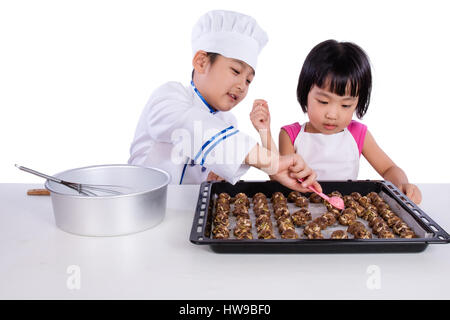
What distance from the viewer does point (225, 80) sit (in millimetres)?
1700

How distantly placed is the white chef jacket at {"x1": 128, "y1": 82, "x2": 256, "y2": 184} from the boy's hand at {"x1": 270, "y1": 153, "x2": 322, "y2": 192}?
0.36 ft

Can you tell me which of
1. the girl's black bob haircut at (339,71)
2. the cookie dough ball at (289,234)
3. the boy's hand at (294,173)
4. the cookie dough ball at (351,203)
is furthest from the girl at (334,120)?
the cookie dough ball at (289,234)

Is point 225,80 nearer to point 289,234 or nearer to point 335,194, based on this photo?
point 335,194

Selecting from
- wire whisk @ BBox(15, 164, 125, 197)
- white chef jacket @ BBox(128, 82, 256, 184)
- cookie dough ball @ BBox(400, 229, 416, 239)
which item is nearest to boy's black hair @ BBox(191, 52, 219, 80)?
white chef jacket @ BBox(128, 82, 256, 184)

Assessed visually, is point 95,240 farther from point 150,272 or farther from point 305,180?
point 305,180

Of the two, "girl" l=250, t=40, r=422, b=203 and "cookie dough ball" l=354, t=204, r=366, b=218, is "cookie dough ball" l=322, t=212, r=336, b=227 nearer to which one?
"cookie dough ball" l=354, t=204, r=366, b=218

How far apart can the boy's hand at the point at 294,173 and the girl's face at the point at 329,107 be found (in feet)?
1.20

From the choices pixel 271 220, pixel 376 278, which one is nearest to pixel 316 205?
pixel 271 220

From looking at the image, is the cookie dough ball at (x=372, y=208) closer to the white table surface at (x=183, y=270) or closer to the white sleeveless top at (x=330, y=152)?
the white table surface at (x=183, y=270)

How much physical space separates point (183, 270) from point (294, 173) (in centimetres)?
53

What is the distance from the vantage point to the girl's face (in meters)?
1.68

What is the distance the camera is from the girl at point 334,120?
1.66 metres

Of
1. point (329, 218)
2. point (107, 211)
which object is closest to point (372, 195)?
point (329, 218)
